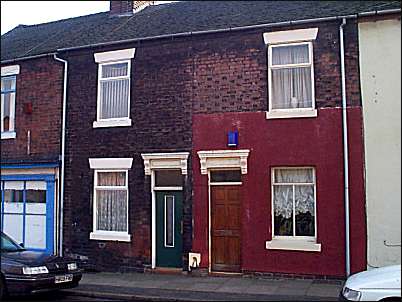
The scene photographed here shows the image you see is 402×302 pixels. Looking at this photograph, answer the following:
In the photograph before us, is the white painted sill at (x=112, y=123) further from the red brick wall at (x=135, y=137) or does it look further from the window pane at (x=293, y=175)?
the window pane at (x=293, y=175)

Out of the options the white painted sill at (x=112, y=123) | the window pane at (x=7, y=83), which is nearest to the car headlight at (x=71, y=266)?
the white painted sill at (x=112, y=123)

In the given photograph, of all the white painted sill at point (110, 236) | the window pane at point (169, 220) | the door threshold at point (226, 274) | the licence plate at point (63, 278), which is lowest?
the door threshold at point (226, 274)

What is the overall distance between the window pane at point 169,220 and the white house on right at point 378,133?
478 centimetres

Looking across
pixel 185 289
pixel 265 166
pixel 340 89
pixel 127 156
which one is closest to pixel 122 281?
pixel 185 289

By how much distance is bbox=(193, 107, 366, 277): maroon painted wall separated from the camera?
1223 centimetres

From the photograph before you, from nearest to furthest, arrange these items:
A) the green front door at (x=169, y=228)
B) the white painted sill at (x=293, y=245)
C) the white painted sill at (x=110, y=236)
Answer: the white painted sill at (x=293, y=245) < the green front door at (x=169, y=228) < the white painted sill at (x=110, y=236)

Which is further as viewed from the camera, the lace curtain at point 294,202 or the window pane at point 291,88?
the window pane at point 291,88

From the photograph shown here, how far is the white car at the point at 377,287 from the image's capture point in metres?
7.22

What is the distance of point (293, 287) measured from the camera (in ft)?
38.3

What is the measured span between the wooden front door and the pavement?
409 mm

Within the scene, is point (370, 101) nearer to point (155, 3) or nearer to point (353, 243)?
point (353, 243)

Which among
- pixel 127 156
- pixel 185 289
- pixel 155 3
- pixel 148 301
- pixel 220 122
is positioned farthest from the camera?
pixel 155 3

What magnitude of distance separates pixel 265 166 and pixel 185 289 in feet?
11.2

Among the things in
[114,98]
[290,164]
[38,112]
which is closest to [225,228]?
[290,164]
